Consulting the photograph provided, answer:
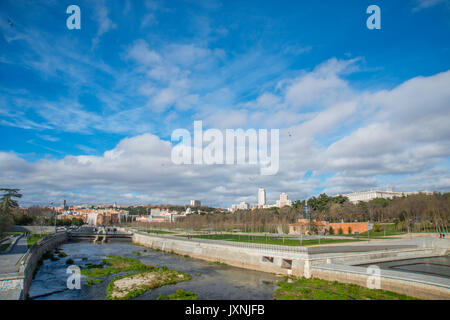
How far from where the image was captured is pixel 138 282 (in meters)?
26.6

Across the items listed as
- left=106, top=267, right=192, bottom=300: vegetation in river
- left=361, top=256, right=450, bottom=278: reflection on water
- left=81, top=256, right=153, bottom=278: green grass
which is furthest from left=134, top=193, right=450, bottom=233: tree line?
left=106, top=267, right=192, bottom=300: vegetation in river

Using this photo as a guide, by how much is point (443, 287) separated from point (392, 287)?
327 cm

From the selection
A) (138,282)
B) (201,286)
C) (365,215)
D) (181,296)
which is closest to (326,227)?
(365,215)

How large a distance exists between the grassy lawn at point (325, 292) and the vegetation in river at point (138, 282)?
11.1 metres

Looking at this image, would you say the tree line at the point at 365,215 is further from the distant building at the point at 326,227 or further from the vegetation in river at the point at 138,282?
the vegetation in river at the point at 138,282

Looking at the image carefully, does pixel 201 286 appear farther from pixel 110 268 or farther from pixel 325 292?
pixel 110 268

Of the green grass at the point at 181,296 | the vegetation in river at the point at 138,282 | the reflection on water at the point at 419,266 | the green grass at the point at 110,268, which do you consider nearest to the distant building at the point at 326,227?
the reflection on water at the point at 419,266

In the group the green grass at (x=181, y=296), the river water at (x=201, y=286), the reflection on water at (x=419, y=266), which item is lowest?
the river water at (x=201, y=286)

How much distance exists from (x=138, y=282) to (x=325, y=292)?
17377mm

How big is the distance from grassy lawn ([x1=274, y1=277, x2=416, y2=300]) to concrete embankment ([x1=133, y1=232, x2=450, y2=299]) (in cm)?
73

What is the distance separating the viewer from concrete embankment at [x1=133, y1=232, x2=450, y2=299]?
1830cm

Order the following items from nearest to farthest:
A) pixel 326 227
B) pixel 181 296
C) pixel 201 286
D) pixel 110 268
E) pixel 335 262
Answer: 1. pixel 181 296
2. pixel 201 286
3. pixel 335 262
4. pixel 110 268
5. pixel 326 227

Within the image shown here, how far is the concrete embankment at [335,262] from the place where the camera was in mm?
18297
